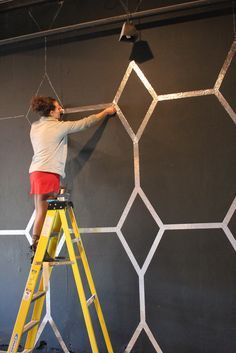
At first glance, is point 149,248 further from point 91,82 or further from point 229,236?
point 91,82

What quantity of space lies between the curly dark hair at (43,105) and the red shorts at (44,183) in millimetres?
466

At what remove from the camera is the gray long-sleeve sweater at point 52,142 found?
235 centimetres

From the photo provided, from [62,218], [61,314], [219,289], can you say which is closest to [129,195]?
[62,218]

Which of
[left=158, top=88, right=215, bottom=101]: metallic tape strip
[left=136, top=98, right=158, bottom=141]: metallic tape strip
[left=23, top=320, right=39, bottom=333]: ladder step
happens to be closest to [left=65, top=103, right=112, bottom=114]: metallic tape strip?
[left=136, top=98, right=158, bottom=141]: metallic tape strip

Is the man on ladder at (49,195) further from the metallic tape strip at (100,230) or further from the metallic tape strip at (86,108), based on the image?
the metallic tape strip at (100,230)

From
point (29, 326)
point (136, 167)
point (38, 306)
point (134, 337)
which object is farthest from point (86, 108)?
point (134, 337)

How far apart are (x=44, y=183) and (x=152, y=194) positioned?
2.52 ft

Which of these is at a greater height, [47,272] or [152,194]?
[152,194]

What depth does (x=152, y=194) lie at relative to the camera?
2.42m

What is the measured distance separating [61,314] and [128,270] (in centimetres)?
65

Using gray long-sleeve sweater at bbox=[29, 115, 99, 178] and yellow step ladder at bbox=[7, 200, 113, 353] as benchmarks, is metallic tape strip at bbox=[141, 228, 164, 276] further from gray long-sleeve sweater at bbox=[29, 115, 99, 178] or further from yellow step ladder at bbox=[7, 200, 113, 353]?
gray long-sleeve sweater at bbox=[29, 115, 99, 178]

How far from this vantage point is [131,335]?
240 cm

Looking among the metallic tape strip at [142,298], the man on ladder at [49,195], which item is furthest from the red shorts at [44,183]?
the metallic tape strip at [142,298]

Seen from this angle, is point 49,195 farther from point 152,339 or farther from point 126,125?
point 152,339
